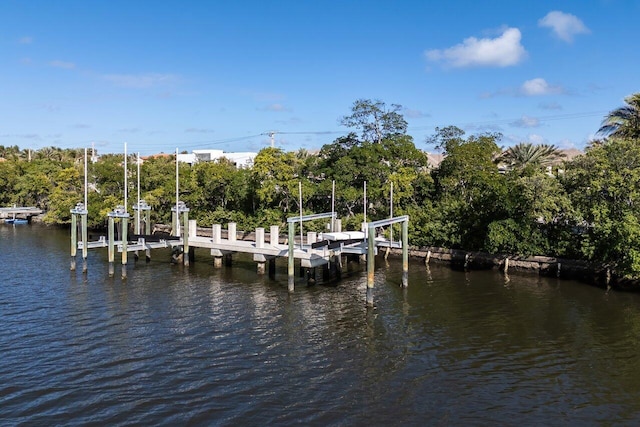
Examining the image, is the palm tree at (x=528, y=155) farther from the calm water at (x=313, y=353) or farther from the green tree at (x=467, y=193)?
the calm water at (x=313, y=353)

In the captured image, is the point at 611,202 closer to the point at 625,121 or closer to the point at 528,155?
the point at 625,121

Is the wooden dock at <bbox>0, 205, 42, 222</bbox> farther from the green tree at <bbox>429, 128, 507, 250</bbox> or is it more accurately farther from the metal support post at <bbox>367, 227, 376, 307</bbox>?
the metal support post at <bbox>367, 227, 376, 307</bbox>

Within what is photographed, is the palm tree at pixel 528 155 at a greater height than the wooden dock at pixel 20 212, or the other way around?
the palm tree at pixel 528 155

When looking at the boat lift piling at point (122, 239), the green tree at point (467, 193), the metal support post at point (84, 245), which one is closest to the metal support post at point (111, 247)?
the boat lift piling at point (122, 239)

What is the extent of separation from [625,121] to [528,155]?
1289cm

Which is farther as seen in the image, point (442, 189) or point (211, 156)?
point (211, 156)

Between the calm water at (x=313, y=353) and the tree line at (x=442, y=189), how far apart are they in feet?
13.5

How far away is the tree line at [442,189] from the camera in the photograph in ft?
103

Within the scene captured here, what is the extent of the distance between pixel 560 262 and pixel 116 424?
29163 mm

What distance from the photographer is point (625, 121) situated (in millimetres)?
38750

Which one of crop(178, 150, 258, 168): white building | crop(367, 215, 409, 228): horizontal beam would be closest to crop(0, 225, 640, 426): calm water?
crop(367, 215, 409, 228): horizontal beam

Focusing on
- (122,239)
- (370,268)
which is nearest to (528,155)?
(370,268)

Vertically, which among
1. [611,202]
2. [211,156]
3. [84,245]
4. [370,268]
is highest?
[211,156]

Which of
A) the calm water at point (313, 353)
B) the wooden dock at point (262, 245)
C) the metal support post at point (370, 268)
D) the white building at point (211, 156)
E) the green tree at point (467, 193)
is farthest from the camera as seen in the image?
the white building at point (211, 156)
